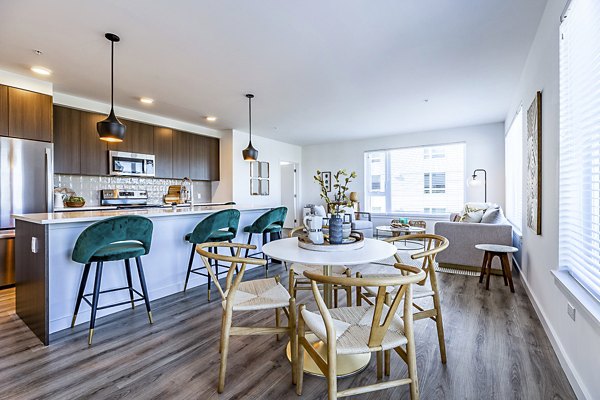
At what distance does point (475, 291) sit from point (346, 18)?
9.96ft

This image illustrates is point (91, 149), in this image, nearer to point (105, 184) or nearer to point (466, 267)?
point (105, 184)

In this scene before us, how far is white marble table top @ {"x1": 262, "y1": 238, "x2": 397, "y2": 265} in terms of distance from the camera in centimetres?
160

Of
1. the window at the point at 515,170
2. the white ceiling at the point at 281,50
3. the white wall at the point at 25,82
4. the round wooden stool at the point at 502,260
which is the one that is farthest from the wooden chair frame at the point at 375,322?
the white wall at the point at 25,82

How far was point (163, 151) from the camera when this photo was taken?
215 inches

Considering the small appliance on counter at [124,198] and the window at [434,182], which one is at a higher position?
the window at [434,182]

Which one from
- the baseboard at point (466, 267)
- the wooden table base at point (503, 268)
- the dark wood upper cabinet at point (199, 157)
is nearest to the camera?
the wooden table base at point (503, 268)

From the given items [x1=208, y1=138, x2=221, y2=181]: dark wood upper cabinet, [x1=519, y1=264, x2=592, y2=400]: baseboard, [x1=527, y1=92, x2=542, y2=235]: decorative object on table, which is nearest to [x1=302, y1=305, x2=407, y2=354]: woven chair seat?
[x1=519, y1=264, x2=592, y2=400]: baseboard

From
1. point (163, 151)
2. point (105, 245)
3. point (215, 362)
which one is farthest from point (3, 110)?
point (215, 362)

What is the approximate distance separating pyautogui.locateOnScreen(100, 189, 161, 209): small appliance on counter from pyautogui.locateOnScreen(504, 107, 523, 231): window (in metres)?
5.88

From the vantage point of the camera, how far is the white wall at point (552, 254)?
1487 millimetres

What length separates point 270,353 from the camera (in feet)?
6.66

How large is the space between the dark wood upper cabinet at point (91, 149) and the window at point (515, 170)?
588 cm

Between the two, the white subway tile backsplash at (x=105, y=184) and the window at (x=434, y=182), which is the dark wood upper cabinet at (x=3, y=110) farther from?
the window at (x=434, y=182)

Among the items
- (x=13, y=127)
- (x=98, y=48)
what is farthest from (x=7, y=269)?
(x=98, y=48)
